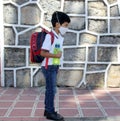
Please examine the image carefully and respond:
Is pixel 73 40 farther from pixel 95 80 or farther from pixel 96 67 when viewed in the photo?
pixel 95 80

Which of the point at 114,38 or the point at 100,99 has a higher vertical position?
the point at 114,38

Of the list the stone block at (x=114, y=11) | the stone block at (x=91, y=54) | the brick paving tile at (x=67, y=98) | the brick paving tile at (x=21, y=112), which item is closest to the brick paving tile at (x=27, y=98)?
the brick paving tile at (x=67, y=98)

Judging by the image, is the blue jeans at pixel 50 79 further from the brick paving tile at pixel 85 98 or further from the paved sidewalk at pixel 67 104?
the brick paving tile at pixel 85 98

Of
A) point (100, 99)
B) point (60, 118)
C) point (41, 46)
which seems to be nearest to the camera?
point (41, 46)

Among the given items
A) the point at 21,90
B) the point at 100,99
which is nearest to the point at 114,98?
the point at 100,99

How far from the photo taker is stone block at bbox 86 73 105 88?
6.58 metres

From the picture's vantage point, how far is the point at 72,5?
6.46m

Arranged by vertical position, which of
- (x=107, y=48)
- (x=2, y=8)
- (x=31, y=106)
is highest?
(x=2, y=8)

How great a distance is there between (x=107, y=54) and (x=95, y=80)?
579 millimetres

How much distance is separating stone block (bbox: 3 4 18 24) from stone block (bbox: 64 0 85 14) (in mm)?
1000

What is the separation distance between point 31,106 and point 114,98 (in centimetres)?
153

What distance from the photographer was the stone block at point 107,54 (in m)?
6.53

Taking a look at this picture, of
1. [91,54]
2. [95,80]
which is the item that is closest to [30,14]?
[91,54]

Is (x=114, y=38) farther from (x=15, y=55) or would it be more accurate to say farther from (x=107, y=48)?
(x=15, y=55)
